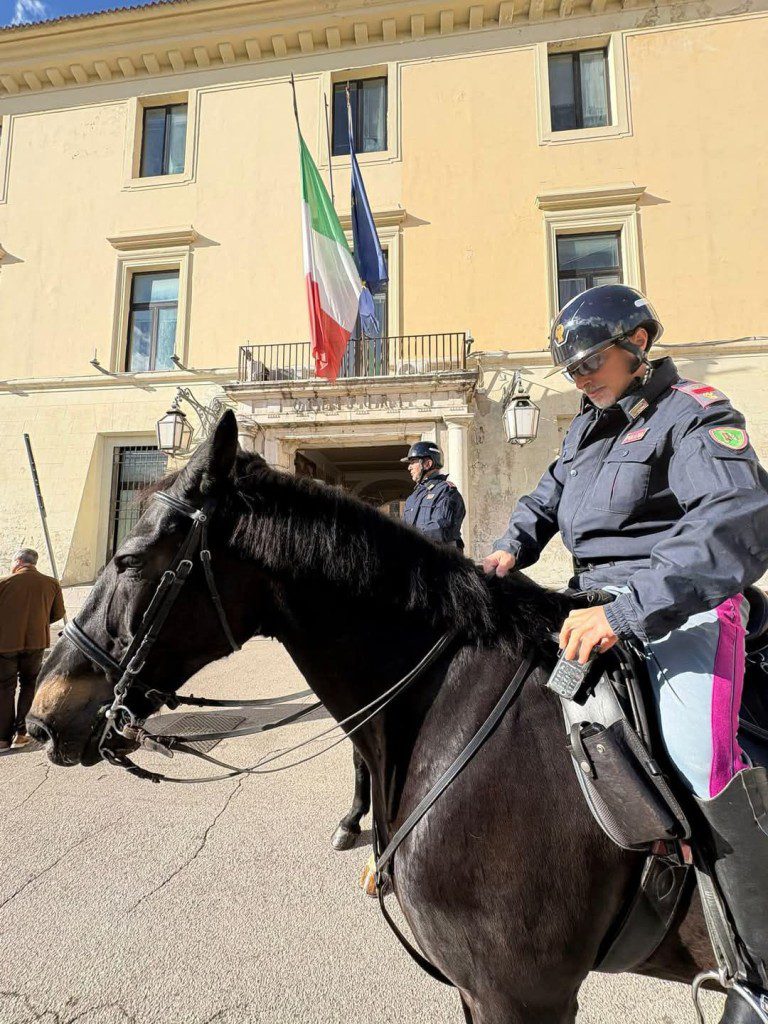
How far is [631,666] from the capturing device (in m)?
1.28

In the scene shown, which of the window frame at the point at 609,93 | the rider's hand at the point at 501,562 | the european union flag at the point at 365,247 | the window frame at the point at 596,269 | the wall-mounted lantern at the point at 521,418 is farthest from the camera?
the window frame at the point at 609,93

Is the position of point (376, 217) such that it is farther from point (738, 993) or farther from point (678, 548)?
point (738, 993)

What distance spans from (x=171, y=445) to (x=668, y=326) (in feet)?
30.9

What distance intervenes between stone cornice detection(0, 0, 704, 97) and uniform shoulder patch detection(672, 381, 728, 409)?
45.2 ft

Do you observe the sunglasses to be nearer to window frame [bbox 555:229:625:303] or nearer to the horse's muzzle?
the horse's muzzle

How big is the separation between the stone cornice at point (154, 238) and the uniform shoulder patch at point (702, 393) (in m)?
12.6

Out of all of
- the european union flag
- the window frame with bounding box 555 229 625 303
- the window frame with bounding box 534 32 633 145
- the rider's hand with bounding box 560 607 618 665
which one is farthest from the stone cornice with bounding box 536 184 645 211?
the rider's hand with bounding box 560 607 618 665

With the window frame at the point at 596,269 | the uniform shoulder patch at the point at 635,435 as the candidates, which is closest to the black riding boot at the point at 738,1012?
the uniform shoulder patch at the point at 635,435

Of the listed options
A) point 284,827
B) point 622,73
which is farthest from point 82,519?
point 622,73

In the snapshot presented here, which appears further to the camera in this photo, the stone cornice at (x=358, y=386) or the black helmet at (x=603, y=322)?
the stone cornice at (x=358, y=386)

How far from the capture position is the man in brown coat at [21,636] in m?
4.47

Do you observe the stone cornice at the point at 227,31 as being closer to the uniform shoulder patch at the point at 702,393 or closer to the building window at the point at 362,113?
the building window at the point at 362,113

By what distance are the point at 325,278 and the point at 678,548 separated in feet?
27.9

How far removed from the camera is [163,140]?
1236 centimetres
